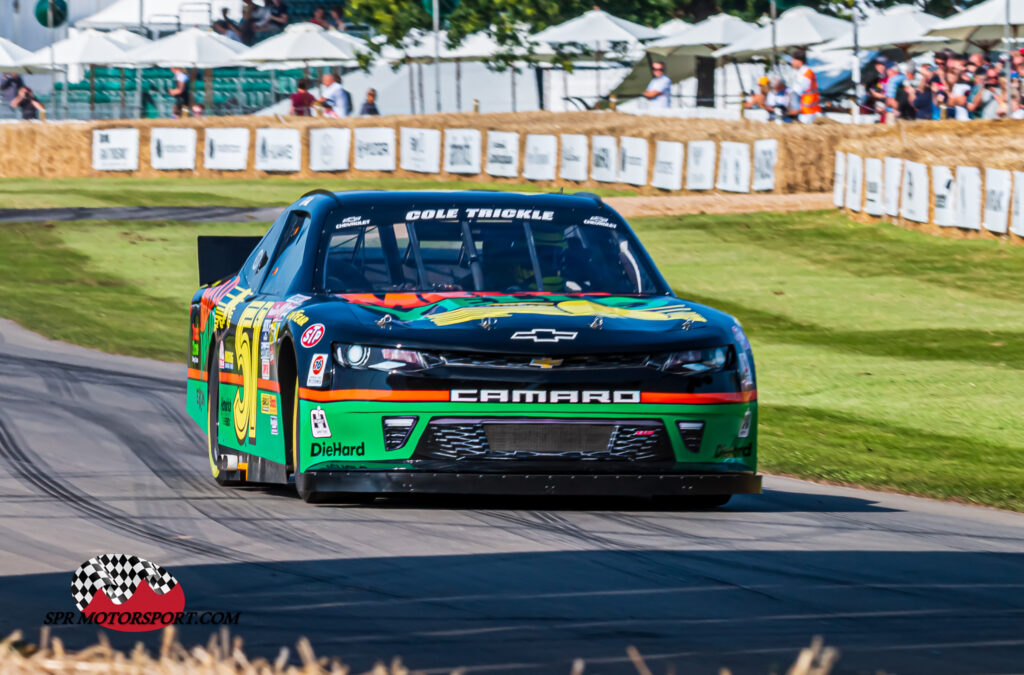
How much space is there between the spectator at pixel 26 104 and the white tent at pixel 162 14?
1542 cm

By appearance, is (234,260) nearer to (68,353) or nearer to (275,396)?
(275,396)

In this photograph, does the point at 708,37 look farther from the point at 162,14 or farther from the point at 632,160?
the point at 162,14

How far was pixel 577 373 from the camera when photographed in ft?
23.2

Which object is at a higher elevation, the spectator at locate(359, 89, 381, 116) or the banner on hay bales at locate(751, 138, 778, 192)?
the spectator at locate(359, 89, 381, 116)

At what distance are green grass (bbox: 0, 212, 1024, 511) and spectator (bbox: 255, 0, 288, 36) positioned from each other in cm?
3566

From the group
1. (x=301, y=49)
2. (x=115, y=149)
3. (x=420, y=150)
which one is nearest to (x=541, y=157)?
(x=420, y=150)

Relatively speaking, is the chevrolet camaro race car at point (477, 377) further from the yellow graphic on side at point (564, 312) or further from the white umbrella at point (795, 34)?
the white umbrella at point (795, 34)

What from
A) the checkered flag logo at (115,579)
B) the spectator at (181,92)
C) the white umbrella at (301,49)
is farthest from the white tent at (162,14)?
the checkered flag logo at (115,579)

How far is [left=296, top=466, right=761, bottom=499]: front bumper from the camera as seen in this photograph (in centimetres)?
700

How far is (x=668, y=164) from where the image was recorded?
34.2 metres

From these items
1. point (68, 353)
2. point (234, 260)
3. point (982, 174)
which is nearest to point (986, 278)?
point (982, 174)

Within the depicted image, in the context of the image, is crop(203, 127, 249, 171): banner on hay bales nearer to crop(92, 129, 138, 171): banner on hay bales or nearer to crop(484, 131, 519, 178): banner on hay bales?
Result: crop(92, 129, 138, 171): banner on hay bales

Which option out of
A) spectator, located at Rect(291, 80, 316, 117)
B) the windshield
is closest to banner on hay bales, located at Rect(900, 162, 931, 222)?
the windshield

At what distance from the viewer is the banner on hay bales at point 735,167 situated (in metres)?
32.9
